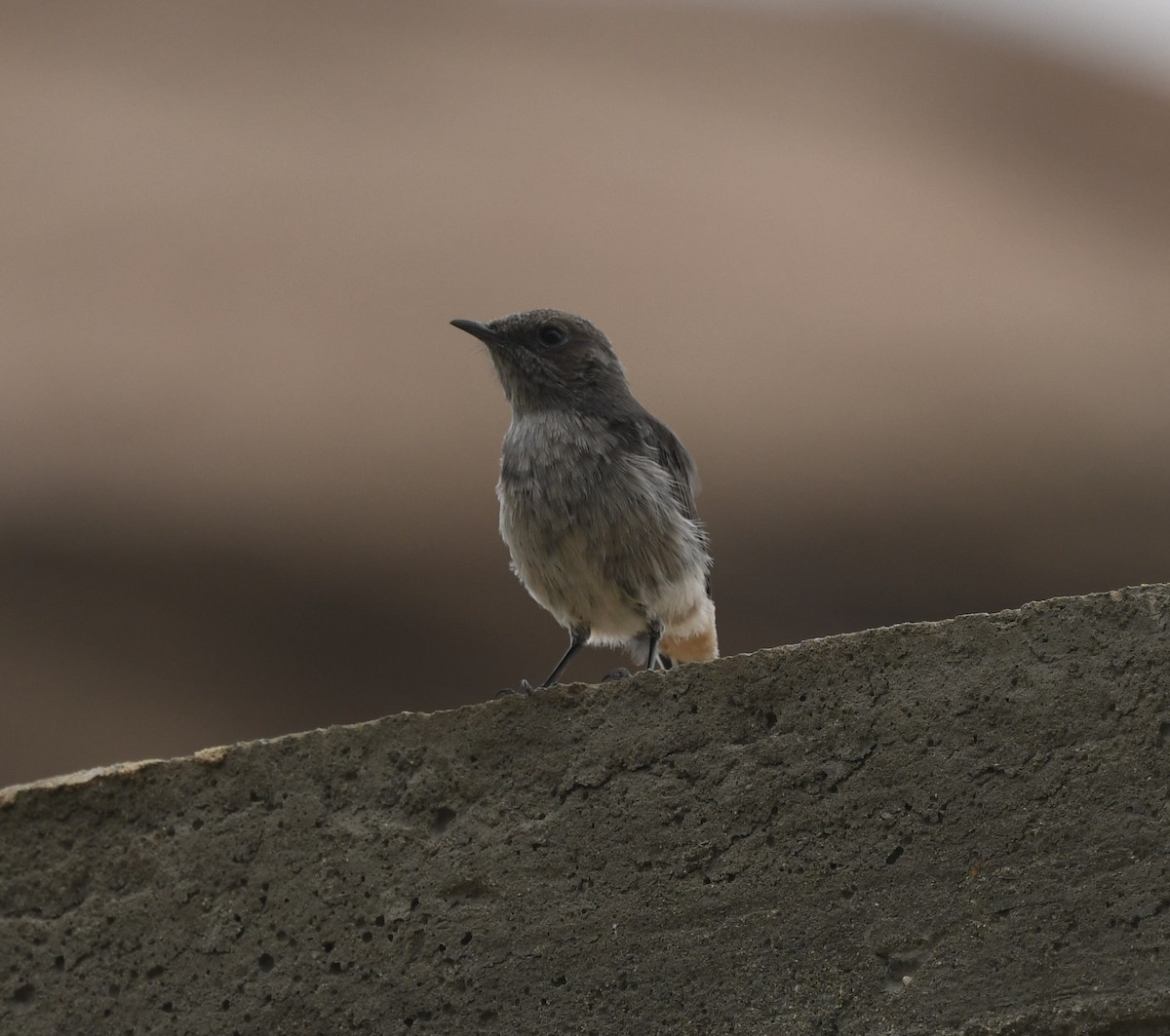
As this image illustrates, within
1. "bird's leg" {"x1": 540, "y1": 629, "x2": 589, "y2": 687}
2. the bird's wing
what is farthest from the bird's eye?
"bird's leg" {"x1": 540, "y1": 629, "x2": 589, "y2": 687}

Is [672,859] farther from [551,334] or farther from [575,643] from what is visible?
[551,334]

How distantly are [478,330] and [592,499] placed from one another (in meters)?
0.99

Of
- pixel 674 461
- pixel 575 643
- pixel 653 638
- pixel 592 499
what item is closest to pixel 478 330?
pixel 674 461

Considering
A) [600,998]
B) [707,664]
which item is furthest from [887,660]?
[600,998]

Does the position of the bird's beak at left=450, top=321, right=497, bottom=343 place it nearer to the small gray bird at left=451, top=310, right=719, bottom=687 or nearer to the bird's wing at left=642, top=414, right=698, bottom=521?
the small gray bird at left=451, top=310, right=719, bottom=687

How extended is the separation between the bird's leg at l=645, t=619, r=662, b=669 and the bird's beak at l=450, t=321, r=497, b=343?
3.98 feet

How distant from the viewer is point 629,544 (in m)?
4.74

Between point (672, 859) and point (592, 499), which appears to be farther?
point (592, 499)

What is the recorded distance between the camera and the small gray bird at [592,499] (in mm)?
4742

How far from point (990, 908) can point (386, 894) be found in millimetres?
1324

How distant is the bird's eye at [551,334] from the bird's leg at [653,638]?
1118 mm

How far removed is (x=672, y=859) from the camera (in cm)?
337

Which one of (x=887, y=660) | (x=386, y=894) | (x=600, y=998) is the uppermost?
(x=887, y=660)

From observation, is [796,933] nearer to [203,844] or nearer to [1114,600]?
[1114,600]
